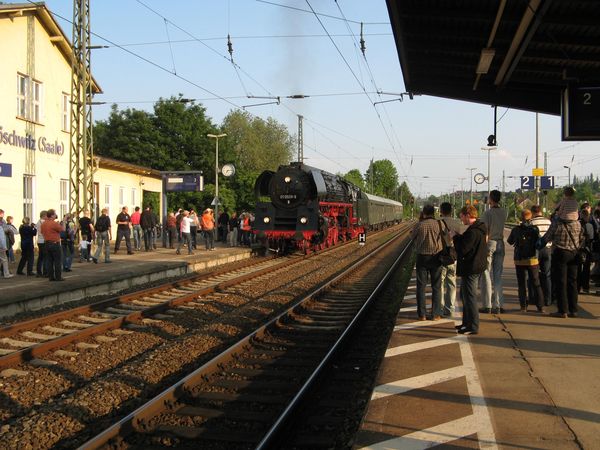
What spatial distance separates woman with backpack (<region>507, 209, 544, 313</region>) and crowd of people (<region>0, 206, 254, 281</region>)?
32.6 ft

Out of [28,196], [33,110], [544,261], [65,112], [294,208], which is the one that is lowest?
[544,261]

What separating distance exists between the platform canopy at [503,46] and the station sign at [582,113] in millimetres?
202

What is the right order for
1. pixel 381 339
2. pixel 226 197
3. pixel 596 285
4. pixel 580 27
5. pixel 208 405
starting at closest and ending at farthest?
pixel 208 405
pixel 580 27
pixel 381 339
pixel 596 285
pixel 226 197

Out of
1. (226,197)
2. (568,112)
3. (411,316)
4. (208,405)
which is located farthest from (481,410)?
(226,197)

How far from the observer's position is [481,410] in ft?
16.0

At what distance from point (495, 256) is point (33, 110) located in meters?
19.4

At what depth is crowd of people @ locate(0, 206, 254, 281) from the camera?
1370cm

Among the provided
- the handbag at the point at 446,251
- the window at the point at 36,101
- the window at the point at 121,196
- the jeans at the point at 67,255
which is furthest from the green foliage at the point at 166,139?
the handbag at the point at 446,251

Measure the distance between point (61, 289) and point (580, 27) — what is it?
35.2 feet

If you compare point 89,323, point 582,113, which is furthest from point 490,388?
point 89,323

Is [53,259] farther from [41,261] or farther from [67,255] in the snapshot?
[67,255]

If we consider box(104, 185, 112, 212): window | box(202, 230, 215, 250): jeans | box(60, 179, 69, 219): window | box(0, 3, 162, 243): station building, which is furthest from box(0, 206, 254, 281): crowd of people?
box(104, 185, 112, 212): window

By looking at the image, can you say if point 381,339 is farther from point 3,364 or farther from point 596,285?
point 596,285

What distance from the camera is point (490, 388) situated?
214 inches
